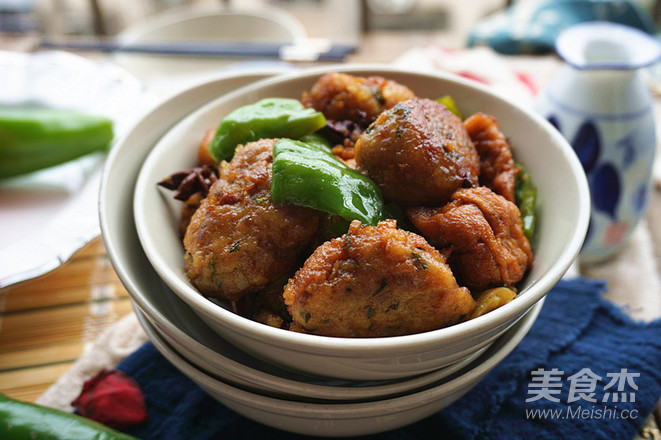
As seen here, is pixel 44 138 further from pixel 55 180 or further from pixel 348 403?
pixel 348 403

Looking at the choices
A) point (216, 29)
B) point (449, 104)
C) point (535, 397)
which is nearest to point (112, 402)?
point (535, 397)

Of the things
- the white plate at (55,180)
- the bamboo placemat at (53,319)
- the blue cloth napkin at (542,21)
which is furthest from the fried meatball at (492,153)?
the blue cloth napkin at (542,21)

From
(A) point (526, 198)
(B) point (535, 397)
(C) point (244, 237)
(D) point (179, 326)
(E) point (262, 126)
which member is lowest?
(B) point (535, 397)

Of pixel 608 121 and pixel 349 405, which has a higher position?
pixel 608 121

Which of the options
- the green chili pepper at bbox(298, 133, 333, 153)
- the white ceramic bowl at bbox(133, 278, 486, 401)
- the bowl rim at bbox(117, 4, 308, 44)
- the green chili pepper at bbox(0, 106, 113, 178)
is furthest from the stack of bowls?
the bowl rim at bbox(117, 4, 308, 44)

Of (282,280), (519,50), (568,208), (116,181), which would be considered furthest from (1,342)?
(519,50)

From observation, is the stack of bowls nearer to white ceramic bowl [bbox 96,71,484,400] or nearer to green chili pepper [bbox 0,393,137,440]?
white ceramic bowl [bbox 96,71,484,400]
